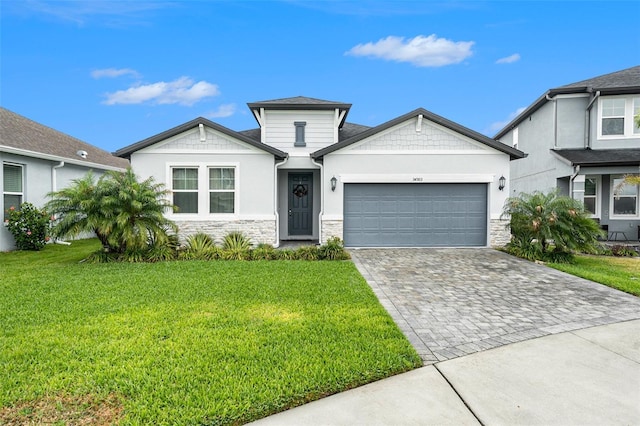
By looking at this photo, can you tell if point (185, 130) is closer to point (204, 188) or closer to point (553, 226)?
point (204, 188)

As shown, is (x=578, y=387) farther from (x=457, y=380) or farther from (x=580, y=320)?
(x=580, y=320)

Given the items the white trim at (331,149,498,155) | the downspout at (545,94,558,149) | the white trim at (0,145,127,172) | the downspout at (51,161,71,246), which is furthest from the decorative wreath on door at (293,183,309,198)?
the downspout at (545,94,558,149)

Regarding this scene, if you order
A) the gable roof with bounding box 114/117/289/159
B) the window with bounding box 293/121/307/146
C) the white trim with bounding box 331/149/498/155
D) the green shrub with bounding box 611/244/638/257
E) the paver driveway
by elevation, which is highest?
the window with bounding box 293/121/307/146

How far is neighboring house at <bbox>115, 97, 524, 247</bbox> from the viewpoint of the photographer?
38.5ft

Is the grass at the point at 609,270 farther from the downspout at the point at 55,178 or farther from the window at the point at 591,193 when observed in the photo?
the downspout at the point at 55,178

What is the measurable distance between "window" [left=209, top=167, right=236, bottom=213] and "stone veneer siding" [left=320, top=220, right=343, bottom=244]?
318 centimetres

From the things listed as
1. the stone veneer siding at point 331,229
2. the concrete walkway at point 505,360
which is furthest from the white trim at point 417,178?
the concrete walkway at point 505,360

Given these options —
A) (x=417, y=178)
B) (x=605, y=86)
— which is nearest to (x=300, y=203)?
(x=417, y=178)

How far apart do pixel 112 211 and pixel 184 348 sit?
671cm

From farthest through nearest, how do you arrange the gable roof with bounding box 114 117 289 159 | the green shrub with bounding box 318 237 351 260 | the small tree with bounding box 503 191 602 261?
the gable roof with bounding box 114 117 289 159
the green shrub with bounding box 318 237 351 260
the small tree with bounding box 503 191 602 261

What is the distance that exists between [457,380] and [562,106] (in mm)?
14966

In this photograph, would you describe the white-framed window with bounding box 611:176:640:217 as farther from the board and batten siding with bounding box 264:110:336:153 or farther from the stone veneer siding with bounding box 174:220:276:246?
the stone veneer siding with bounding box 174:220:276:246

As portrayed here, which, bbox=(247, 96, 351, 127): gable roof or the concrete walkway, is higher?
bbox=(247, 96, 351, 127): gable roof

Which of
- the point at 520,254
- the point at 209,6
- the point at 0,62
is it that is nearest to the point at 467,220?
the point at 520,254
